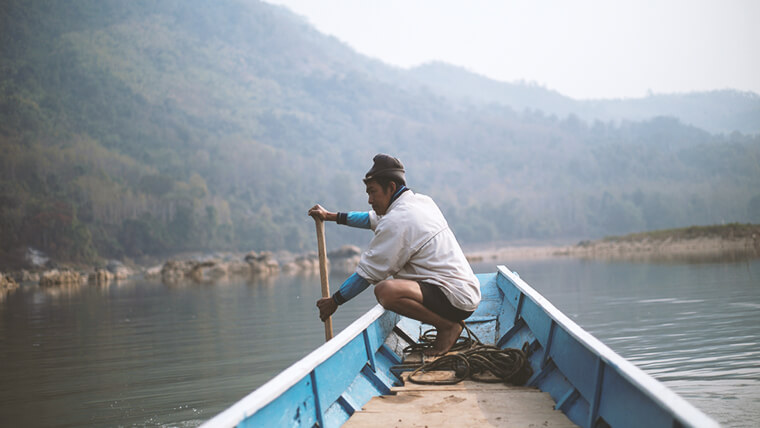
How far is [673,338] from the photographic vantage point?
7852 mm

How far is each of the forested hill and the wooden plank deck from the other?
52.5 metres

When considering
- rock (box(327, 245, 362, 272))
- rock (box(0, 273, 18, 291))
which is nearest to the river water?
rock (box(0, 273, 18, 291))

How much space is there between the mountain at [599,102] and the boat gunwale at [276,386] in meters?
123

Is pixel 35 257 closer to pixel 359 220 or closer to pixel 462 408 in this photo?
pixel 359 220

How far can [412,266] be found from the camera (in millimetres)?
4062

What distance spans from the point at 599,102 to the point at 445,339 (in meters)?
177

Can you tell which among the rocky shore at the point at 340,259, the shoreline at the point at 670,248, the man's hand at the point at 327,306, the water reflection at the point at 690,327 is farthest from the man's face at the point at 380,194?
the shoreline at the point at 670,248

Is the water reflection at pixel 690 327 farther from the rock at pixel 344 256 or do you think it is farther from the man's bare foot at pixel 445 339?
the rock at pixel 344 256

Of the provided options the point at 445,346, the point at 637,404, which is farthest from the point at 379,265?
the point at 637,404

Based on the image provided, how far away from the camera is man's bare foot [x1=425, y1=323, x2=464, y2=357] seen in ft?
14.1

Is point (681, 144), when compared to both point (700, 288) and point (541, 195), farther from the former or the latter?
point (700, 288)

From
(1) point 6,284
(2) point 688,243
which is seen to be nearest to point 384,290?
(1) point 6,284

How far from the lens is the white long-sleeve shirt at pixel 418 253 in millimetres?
3883

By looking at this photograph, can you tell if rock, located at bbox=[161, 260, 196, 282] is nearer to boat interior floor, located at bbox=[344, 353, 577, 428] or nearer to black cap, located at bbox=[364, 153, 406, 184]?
black cap, located at bbox=[364, 153, 406, 184]
